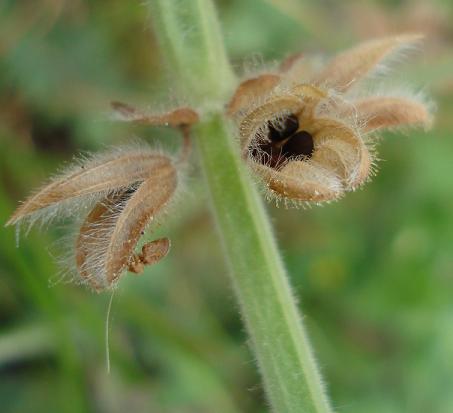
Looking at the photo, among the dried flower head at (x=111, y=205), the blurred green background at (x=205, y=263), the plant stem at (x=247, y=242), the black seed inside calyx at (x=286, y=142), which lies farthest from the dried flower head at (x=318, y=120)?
the blurred green background at (x=205, y=263)

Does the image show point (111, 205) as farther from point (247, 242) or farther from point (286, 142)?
point (286, 142)

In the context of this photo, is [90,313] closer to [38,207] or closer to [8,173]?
[8,173]

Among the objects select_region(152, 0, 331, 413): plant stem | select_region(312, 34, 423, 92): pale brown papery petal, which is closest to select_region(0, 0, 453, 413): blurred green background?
select_region(152, 0, 331, 413): plant stem

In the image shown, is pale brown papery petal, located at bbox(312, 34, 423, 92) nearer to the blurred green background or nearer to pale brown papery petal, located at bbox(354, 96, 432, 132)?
pale brown papery petal, located at bbox(354, 96, 432, 132)

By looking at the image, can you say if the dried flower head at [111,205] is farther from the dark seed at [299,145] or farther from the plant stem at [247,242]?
the dark seed at [299,145]

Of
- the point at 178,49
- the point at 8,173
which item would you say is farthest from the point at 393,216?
the point at 178,49

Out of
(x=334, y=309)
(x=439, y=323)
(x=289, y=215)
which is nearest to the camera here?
(x=439, y=323)

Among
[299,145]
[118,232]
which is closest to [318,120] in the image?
[299,145]
